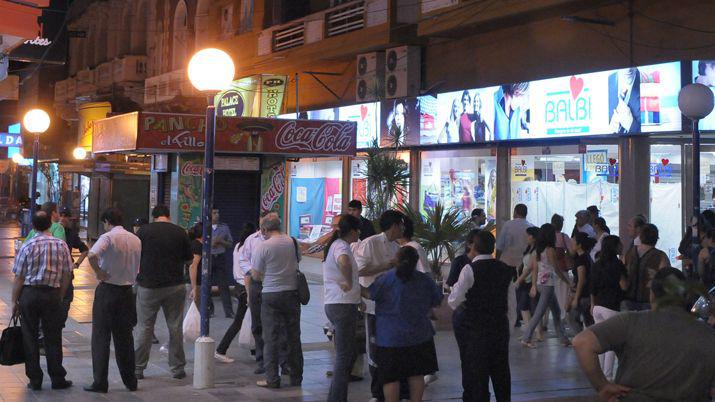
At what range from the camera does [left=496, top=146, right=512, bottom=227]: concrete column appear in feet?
66.7

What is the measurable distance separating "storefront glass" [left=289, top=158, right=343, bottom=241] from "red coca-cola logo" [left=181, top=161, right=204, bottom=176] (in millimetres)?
7200

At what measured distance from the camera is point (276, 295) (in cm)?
1025

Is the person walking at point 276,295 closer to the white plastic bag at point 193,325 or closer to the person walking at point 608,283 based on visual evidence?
the white plastic bag at point 193,325

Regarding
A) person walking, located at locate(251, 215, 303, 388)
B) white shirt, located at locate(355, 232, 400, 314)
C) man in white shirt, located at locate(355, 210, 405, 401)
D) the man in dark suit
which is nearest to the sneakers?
person walking, located at locate(251, 215, 303, 388)

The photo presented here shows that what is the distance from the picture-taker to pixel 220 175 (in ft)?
65.7

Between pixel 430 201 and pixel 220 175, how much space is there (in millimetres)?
5461

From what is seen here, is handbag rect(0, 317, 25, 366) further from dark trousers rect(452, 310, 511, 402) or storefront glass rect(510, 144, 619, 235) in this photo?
storefront glass rect(510, 144, 619, 235)

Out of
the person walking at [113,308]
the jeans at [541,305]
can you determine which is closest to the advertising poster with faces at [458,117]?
the jeans at [541,305]

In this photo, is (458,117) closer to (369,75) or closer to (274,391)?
(369,75)

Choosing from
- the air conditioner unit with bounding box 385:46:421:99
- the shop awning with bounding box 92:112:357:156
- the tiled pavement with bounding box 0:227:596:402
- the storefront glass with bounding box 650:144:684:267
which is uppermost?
the air conditioner unit with bounding box 385:46:421:99

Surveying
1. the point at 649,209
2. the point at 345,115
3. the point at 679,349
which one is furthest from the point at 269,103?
the point at 679,349

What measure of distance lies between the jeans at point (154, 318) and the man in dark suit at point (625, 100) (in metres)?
9.28

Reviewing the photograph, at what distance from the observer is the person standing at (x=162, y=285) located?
10523 mm

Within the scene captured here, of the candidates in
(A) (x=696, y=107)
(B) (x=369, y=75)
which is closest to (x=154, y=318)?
(A) (x=696, y=107)
